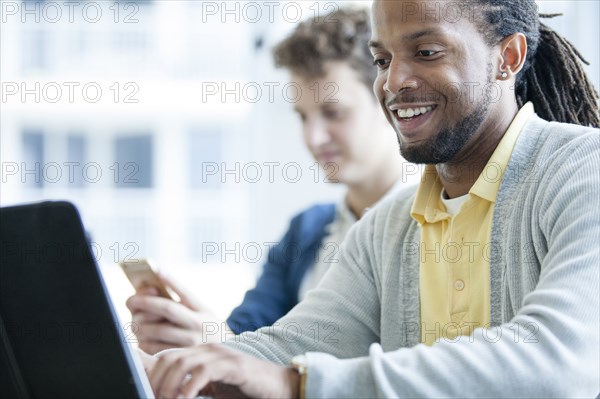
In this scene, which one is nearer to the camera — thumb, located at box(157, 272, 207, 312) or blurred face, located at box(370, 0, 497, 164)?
blurred face, located at box(370, 0, 497, 164)

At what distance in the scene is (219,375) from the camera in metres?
0.87

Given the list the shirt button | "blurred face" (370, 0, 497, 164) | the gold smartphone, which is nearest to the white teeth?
"blurred face" (370, 0, 497, 164)

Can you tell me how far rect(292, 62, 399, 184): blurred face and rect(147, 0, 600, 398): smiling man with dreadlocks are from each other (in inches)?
32.5

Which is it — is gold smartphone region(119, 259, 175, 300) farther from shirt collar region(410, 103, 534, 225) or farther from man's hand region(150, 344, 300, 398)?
man's hand region(150, 344, 300, 398)

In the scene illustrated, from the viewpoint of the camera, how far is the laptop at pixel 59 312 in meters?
0.86

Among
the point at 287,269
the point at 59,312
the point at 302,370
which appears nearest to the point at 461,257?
the point at 302,370

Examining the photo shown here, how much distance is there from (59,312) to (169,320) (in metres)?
0.89

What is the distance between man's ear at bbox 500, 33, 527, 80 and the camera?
141cm

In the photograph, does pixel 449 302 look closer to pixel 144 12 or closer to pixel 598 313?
pixel 598 313

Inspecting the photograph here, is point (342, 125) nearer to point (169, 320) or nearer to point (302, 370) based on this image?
point (169, 320)

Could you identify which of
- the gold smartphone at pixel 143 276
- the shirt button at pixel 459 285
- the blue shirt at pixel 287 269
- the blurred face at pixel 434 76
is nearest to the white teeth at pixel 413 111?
the blurred face at pixel 434 76

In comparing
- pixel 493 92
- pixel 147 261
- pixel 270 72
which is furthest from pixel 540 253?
pixel 270 72

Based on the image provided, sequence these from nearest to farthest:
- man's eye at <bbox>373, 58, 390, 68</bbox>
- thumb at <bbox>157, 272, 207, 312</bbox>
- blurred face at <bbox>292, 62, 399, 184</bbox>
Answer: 1. man's eye at <bbox>373, 58, 390, 68</bbox>
2. thumb at <bbox>157, 272, 207, 312</bbox>
3. blurred face at <bbox>292, 62, 399, 184</bbox>

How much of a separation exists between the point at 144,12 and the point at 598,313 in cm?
867
